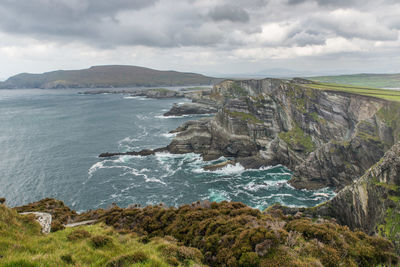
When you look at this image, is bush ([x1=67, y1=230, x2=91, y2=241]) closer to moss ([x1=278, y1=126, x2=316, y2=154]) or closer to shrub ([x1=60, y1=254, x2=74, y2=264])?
shrub ([x1=60, y1=254, x2=74, y2=264])

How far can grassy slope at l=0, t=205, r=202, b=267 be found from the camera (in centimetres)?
911

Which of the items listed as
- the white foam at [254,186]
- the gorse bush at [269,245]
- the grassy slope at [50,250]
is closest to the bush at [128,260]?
the grassy slope at [50,250]

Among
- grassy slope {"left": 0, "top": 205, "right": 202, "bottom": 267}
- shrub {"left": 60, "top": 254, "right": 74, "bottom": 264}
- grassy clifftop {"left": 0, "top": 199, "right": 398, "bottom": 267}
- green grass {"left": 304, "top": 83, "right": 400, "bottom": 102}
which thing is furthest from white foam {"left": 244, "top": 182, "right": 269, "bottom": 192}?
shrub {"left": 60, "top": 254, "right": 74, "bottom": 264}

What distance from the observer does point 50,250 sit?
11.2 metres

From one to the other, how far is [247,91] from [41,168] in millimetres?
122552

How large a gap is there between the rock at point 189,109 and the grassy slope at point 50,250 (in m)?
129

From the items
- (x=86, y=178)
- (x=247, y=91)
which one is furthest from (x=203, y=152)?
(x=247, y=91)

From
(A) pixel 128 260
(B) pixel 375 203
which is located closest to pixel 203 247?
(A) pixel 128 260

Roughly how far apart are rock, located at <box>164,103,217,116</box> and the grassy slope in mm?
129071

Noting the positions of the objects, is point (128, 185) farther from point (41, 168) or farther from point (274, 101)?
point (274, 101)

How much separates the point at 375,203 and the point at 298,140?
3709cm

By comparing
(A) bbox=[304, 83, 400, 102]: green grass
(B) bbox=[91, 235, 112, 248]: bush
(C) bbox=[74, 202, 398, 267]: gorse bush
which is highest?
(A) bbox=[304, 83, 400, 102]: green grass

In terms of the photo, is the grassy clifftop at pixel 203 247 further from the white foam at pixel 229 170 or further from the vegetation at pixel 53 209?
the white foam at pixel 229 170

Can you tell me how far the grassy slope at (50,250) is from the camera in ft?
29.9
